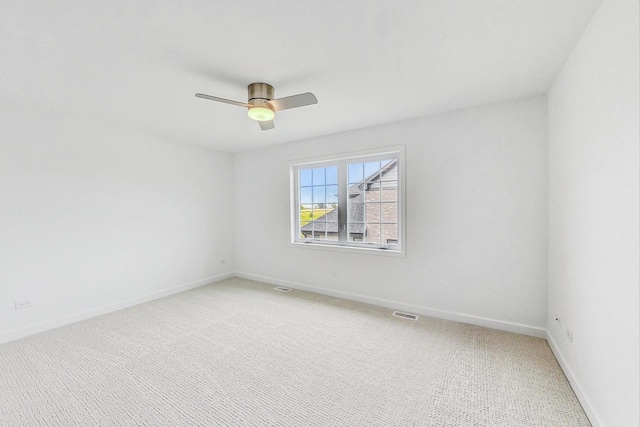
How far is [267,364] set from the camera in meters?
2.20

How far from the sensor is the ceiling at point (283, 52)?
57.3 inches

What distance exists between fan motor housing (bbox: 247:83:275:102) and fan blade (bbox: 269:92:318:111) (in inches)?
3.6

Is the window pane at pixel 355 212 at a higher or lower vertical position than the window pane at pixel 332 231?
higher

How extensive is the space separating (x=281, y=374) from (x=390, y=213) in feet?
7.56

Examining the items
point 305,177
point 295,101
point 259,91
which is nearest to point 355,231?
point 305,177

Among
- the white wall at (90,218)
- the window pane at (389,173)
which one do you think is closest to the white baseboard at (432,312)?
the window pane at (389,173)

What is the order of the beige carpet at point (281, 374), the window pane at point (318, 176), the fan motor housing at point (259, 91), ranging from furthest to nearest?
the window pane at point (318, 176)
the fan motor housing at point (259, 91)
the beige carpet at point (281, 374)

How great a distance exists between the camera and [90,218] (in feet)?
10.7

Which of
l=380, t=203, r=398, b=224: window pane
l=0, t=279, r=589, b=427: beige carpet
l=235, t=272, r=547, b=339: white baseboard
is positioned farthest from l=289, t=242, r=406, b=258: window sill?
l=0, t=279, r=589, b=427: beige carpet

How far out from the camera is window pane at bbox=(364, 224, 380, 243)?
362 cm

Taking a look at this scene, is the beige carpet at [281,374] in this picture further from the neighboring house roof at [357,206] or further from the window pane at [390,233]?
the neighboring house roof at [357,206]

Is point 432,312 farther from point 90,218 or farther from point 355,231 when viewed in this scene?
point 90,218

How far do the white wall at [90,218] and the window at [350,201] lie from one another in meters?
1.74

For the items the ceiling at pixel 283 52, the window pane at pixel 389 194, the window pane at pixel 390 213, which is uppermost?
the ceiling at pixel 283 52
